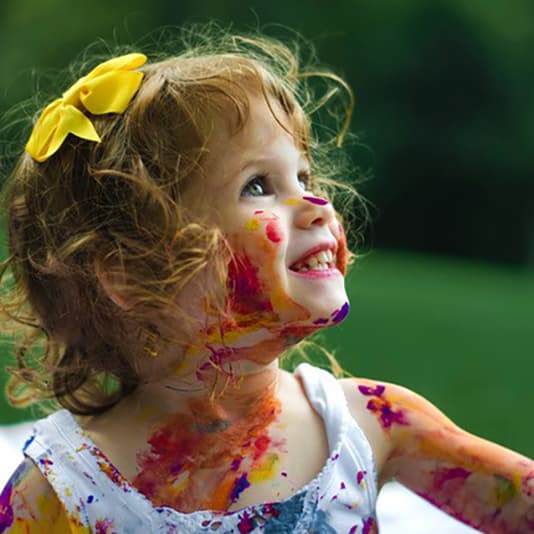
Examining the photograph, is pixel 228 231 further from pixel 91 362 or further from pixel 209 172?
pixel 91 362

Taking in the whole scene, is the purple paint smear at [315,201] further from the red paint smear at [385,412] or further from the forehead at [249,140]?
the red paint smear at [385,412]

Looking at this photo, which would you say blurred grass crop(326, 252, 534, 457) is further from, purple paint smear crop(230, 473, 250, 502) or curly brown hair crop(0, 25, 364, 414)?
curly brown hair crop(0, 25, 364, 414)

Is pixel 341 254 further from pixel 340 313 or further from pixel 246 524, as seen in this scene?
pixel 246 524

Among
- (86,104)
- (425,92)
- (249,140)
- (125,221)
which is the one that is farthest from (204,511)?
(425,92)

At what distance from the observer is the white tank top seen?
2135 mm

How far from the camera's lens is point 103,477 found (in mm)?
2172

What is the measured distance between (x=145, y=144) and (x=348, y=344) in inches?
187

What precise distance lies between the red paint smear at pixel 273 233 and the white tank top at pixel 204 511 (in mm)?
412

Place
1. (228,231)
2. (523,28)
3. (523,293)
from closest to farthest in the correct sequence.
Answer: (228,231) → (523,293) → (523,28)

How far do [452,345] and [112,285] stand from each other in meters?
5.00

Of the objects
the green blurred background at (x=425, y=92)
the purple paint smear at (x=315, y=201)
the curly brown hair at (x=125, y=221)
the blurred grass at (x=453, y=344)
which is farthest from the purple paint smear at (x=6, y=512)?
the green blurred background at (x=425, y=92)

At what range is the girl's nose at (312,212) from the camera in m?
2.11

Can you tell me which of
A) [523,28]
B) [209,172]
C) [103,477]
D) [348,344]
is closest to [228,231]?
[209,172]

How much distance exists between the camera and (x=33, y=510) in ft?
7.20
